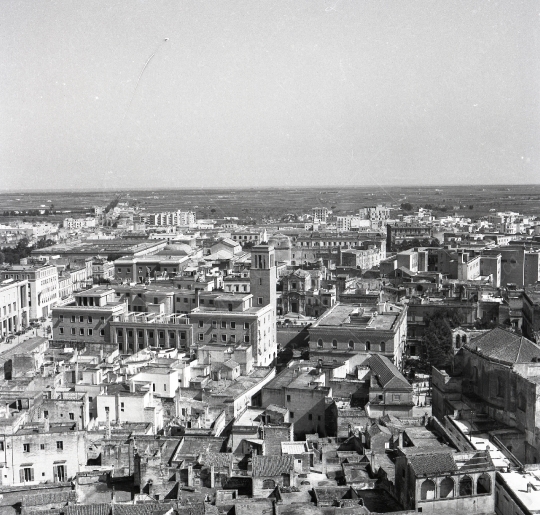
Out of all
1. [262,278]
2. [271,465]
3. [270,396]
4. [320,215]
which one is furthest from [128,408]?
[320,215]

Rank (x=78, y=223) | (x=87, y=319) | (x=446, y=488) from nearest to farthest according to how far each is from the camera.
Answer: (x=446, y=488) → (x=87, y=319) → (x=78, y=223)

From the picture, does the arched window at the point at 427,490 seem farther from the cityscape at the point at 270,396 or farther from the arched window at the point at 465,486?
the arched window at the point at 465,486

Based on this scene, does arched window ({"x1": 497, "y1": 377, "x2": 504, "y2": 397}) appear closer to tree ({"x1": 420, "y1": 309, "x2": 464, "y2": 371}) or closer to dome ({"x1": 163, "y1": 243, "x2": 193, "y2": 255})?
tree ({"x1": 420, "y1": 309, "x2": 464, "y2": 371})

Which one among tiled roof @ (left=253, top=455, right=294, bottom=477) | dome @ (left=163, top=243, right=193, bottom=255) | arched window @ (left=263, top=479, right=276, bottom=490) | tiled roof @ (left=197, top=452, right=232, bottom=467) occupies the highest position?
dome @ (left=163, top=243, right=193, bottom=255)

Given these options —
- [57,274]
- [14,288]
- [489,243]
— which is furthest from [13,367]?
[489,243]

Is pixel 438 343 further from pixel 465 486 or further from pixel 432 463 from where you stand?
pixel 432 463

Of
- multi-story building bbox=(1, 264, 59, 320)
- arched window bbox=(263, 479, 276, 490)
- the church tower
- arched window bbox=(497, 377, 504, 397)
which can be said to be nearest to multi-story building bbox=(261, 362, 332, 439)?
arched window bbox=(497, 377, 504, 397)

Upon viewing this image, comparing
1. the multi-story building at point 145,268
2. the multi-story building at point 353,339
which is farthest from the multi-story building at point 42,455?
the multi-story building at point 145,268
